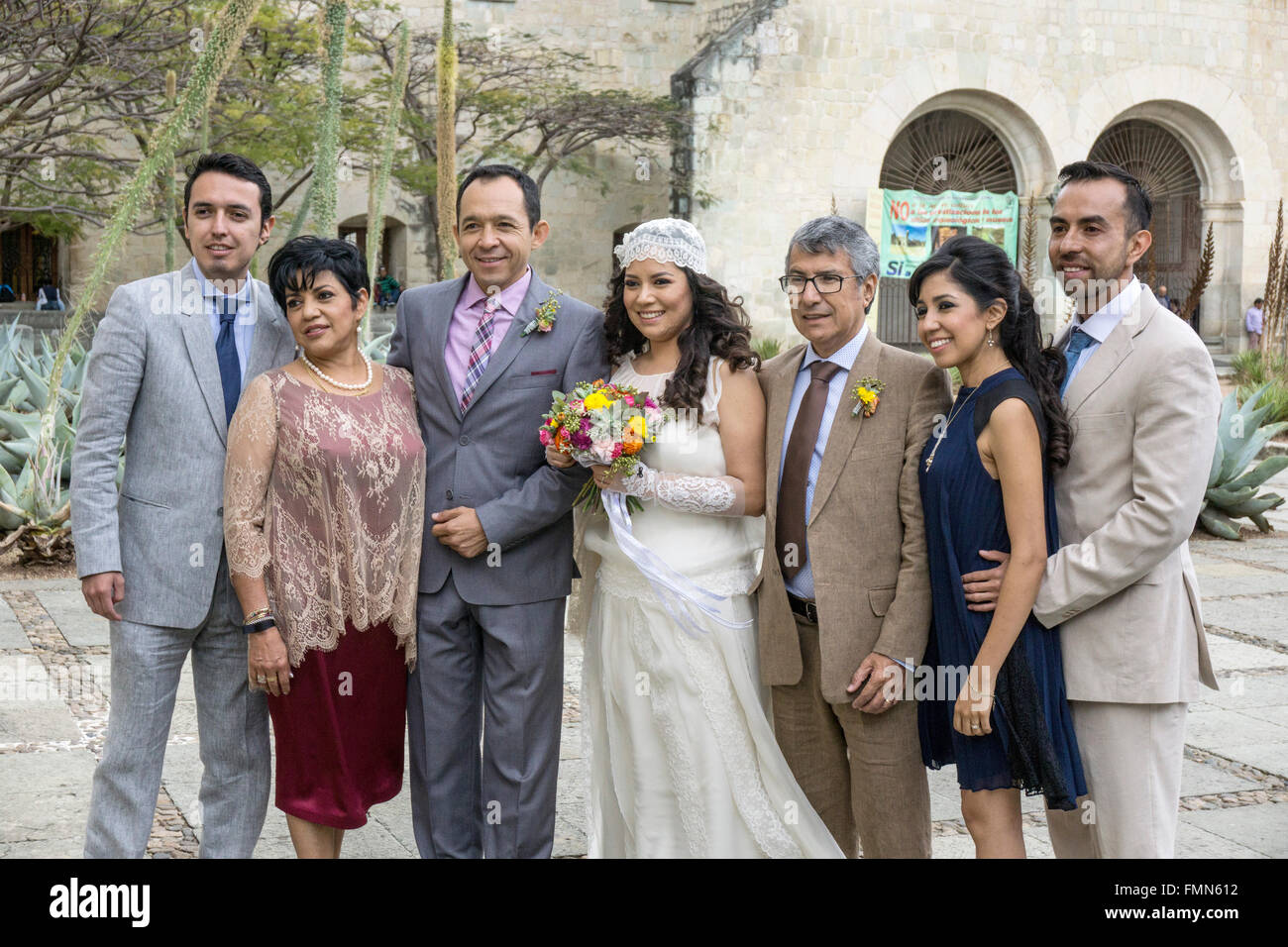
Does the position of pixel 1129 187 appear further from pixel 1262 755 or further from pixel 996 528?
pixel 1262 755

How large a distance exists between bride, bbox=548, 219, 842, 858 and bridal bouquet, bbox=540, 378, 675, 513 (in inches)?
2.5

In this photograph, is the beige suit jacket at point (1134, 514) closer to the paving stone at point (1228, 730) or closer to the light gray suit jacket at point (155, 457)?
the light gray suit jacket at point (155, 457)

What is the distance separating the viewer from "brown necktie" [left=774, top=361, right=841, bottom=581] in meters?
3.57

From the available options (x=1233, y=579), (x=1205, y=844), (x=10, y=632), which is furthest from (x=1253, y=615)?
(x=10, y=632)

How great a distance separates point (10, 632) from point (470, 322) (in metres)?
4.35

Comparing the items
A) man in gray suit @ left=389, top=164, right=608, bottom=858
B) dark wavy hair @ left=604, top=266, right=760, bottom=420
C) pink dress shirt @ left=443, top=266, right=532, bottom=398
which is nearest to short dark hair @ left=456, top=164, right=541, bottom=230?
man in gray suit @ left=389, top=164, right=608, bottom=858

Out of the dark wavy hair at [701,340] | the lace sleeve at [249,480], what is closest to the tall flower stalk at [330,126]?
the dark wavy hair at [701,340]

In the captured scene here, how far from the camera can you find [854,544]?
11.4ft

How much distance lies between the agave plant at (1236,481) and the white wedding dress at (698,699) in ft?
25.7

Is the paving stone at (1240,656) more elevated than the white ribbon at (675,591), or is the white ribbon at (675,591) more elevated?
the white ribbon at (675,591)

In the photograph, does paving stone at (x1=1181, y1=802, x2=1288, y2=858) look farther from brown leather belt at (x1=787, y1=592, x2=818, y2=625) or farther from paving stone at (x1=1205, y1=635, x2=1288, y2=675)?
paving stone at (x1=1205, y1=635, x2=1288, y2=675)

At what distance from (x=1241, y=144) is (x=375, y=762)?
24.3 m

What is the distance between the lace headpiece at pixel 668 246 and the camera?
361 centimetres
